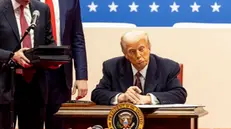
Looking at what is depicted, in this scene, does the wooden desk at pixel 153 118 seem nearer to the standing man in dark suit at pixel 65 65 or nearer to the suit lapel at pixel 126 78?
the suit lapel at pixel 126 78

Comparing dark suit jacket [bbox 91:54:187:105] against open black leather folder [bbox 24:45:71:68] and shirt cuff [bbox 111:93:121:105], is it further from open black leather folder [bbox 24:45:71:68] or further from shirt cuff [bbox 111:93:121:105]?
open black leather folder [bbox 24:45:71:68]

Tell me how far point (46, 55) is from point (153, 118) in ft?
2.01

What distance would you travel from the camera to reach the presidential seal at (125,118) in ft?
7.74

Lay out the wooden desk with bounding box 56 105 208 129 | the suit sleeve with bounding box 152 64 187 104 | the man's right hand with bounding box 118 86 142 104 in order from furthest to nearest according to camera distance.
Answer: the suit sleeve with bounding box 152 64 187 104, the man's right hand with bounding box 118 86 142 104, the wooden desk with bounding box 56 105 208 129

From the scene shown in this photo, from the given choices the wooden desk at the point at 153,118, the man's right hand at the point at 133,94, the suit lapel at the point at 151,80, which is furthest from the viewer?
the suit lapel at the point at 151,80

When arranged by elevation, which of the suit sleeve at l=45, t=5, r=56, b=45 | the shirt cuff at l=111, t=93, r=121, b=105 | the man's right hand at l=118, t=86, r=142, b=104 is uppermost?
the suit sleeve at l=45, t=5, r=56, b=45

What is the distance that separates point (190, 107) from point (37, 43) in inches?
36.7

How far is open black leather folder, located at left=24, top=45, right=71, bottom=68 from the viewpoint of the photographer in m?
2.73

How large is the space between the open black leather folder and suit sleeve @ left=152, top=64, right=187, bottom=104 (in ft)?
1.76

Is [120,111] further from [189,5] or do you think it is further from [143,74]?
[189,5]

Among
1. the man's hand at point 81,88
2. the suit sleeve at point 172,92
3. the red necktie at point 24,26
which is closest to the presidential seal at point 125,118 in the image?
the suit sleeve at point 172,92

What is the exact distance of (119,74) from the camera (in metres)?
3.18

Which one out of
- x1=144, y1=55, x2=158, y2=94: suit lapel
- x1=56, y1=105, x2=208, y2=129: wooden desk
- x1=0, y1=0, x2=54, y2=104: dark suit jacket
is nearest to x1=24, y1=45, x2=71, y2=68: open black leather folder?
x1=0, y1=0, x2=54, y2=104: dark suit jacket

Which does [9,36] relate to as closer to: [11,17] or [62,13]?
[11,17]
